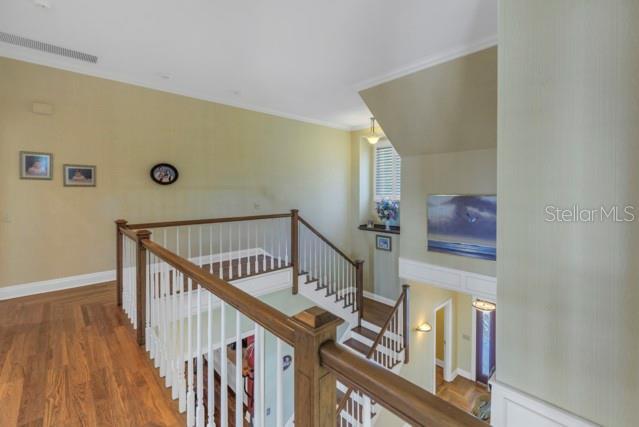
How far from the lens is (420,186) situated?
16.1 ft

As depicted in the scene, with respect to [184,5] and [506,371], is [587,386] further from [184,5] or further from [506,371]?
[184,5]

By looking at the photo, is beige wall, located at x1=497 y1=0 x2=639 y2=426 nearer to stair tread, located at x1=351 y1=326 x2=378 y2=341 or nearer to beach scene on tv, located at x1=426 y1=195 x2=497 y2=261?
beach scene on tv, located at x1=426 y1=195 x2=497 y2=261

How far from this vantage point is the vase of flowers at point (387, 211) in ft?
21.2

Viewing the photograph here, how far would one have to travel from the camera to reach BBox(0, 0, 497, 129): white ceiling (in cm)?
253

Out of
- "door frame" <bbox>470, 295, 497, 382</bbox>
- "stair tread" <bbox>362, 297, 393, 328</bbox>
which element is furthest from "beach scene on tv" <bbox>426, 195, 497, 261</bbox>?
"door frame" <bbox>470, 295, 497, 382</bbox>

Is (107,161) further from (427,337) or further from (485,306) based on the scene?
(485,306)

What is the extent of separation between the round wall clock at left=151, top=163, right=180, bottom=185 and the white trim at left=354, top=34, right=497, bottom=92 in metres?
2.90

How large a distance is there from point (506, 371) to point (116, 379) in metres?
2.60

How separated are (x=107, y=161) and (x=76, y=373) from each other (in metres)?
2.75

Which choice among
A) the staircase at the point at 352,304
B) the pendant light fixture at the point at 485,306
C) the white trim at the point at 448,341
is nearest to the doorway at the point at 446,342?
the white trim at the point at 448,341

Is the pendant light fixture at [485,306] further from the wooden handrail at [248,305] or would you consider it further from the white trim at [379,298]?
the wooden handrail at [248,305]

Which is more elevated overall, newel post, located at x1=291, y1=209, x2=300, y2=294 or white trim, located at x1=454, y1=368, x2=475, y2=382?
newel post, located at x1=291, y1=209, x2=300, y2=294

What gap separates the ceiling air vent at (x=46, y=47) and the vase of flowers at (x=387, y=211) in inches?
211

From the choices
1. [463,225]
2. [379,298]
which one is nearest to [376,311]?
[379,298]
